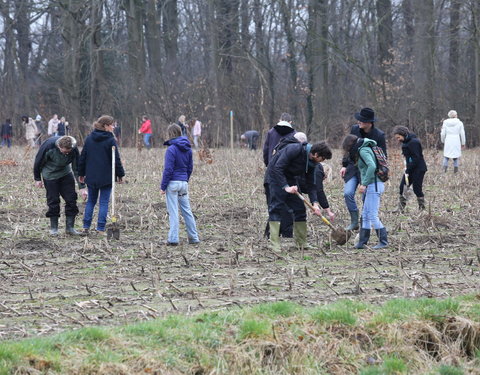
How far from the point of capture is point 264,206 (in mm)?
15227

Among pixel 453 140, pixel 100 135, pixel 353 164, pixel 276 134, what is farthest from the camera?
pixel 453 140

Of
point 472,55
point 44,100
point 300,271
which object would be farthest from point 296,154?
point 44,100

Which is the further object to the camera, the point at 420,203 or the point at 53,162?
the point at 420,203

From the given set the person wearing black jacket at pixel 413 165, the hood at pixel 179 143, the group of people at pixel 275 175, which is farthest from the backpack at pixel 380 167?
the person wearing black jacket at pixel 413 165

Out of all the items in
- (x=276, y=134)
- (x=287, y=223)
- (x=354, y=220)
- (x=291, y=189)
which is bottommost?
(x=354, y=220)

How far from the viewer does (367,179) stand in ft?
35.2

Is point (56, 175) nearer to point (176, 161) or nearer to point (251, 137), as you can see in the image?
point (176, 161)

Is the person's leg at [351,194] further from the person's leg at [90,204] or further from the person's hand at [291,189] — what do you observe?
the person's leg at [90,204]

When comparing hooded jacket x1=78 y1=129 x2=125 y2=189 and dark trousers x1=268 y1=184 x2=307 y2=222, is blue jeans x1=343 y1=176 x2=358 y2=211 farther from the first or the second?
hooded jacket x1=78 y1=129 x2=125 y2=189

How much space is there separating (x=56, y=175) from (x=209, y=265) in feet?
11.8

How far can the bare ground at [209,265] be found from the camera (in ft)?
25.4

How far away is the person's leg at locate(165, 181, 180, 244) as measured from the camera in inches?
445

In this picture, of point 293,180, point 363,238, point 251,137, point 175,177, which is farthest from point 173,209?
point 251,137

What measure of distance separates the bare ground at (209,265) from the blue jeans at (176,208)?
19cm
